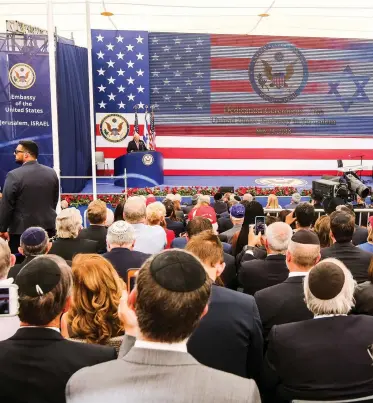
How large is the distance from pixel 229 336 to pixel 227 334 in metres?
0.01

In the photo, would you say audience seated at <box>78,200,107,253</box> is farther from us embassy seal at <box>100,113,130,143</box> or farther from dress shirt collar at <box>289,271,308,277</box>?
us embassy seal at <box>100,113,130,143</box>

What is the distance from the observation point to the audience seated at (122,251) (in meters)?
2.68

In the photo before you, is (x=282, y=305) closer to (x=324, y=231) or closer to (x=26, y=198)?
(x=324, y=231)

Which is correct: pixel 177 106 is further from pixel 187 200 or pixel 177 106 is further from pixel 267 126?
pixel 187 200

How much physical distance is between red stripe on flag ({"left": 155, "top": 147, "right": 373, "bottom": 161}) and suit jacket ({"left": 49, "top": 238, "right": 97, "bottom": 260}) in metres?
8.85

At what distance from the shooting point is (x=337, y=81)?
11.9m

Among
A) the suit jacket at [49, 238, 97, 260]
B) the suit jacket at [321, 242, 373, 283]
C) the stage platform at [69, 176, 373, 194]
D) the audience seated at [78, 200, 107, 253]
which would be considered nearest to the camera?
the suit jacket at [321, 242, 373, 283]

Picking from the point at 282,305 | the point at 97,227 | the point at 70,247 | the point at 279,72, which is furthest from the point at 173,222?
the point at 279,72

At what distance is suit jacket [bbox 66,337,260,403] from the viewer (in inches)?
35.4

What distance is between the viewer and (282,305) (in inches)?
85.6

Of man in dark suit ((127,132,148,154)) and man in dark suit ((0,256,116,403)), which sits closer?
man in dark suit ((0,256,116,403))

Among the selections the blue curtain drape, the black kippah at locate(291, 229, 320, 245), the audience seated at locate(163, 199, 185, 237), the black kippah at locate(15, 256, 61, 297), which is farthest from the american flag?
the black kippah at locate(15, 256, 61, 297)

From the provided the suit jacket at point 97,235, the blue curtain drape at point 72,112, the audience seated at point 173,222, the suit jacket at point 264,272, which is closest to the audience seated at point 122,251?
the suit jacket at point 264,272

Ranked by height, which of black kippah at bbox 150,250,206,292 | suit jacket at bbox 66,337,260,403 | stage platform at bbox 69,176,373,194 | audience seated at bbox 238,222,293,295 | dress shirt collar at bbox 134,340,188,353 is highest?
black kippah at bbox 150,250,206,292
